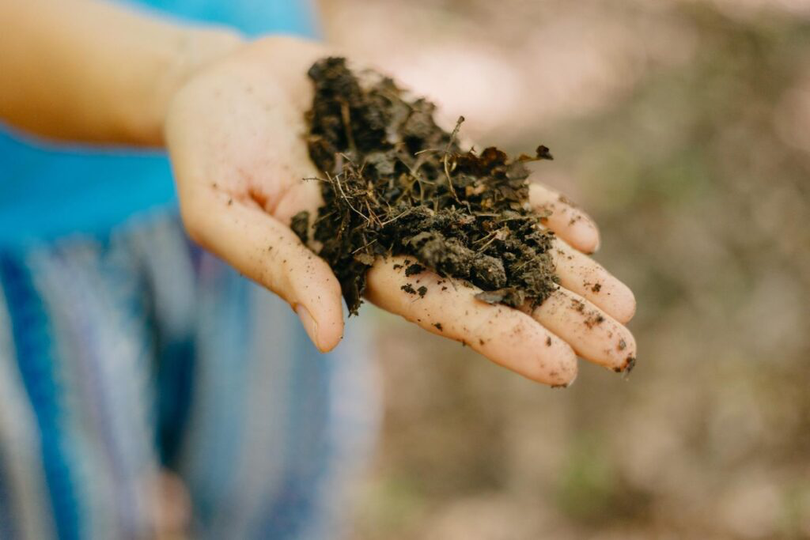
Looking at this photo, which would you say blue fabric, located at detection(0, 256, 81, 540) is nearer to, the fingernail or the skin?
the skin

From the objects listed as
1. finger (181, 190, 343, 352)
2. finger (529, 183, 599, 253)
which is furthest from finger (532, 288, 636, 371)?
finger (181, 190, 343, 352)

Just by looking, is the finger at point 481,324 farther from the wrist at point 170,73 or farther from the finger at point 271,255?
the wrist at point 170,73

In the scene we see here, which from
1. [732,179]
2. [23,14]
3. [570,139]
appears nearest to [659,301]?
[732,179]

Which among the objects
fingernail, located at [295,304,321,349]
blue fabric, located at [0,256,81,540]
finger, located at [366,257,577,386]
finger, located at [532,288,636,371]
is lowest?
blue fabric, located at [0,256,81,540]

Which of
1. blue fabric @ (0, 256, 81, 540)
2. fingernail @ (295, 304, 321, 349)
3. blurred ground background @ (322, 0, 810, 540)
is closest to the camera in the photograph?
fingernail @ (295, 304, 321, 349)

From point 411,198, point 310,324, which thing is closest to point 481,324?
point 310,324

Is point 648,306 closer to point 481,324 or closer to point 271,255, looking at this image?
point 481,324

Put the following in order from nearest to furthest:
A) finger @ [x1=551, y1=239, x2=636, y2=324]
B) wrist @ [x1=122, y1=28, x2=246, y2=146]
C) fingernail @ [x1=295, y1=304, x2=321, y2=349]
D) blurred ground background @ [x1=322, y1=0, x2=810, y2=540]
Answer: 1. fingernail @ [x1=295, y1=304, x2=321, y2=349]
2. finger @ [x1=551, y1=239, x2=636, y2=324]
3. wrist @ [x1=122, y1=28, x2=246, y2=146]
4. blurred ground background @ [x1=322, y1=0, x2=810, y2=540]

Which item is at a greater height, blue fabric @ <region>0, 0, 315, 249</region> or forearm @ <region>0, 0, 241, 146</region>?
forearm @ <region>0, 0, 241, 146</region>
